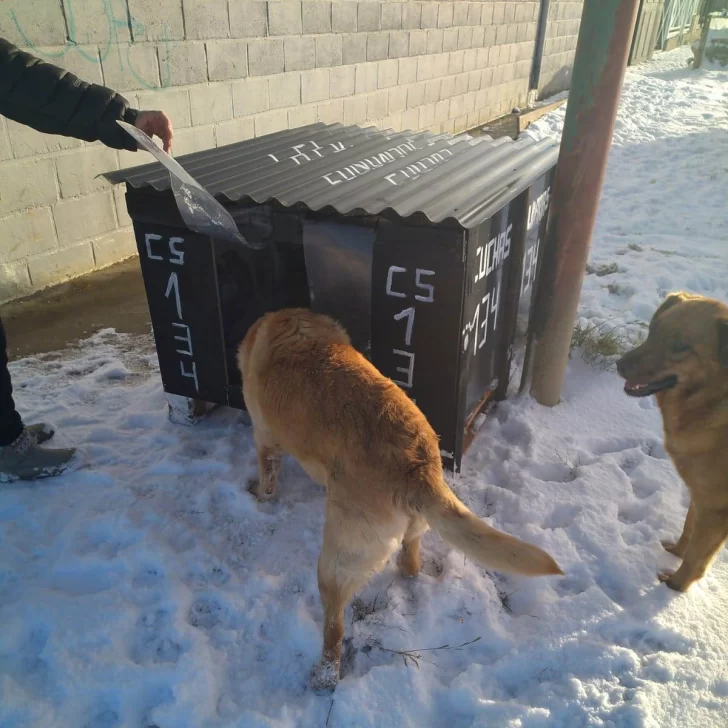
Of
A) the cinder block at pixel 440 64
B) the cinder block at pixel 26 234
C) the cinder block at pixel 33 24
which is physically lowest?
the cinder block at pixel 26 234

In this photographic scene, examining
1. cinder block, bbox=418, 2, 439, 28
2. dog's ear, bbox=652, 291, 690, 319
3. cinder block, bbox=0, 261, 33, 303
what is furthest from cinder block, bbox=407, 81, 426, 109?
dog's ear, bbox=652, 291, 690, 319

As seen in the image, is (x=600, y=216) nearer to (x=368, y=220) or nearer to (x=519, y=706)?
(x=368, y=220)

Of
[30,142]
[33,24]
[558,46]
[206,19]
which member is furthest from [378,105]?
[558,46]

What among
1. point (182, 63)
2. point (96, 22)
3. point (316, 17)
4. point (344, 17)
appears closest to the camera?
point (96, 22)

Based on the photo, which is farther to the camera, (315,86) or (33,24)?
(315,86)

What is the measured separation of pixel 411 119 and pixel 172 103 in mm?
4481

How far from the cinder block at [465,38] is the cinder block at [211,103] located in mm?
5295

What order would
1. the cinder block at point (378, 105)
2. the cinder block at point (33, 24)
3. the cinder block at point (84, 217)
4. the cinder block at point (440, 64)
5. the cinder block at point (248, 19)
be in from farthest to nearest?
the cinder block at point (440, 64) < the cinder block at point (378, 105) < the cinder block at point (248, 19) < the cinder block at point (84, 217) < the cinder block at point (33, 24)

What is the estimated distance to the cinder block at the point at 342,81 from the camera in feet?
22.2

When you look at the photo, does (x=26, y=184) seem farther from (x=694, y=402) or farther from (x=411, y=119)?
(x=411, y=119)

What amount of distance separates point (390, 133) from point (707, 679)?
360 cm

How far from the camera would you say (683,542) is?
2373 millimetres

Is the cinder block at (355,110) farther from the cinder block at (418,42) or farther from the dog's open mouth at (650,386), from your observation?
the dog's open mouth at (650,386)

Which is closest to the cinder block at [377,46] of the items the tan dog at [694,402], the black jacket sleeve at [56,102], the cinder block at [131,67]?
the cinder block at [131,67]
